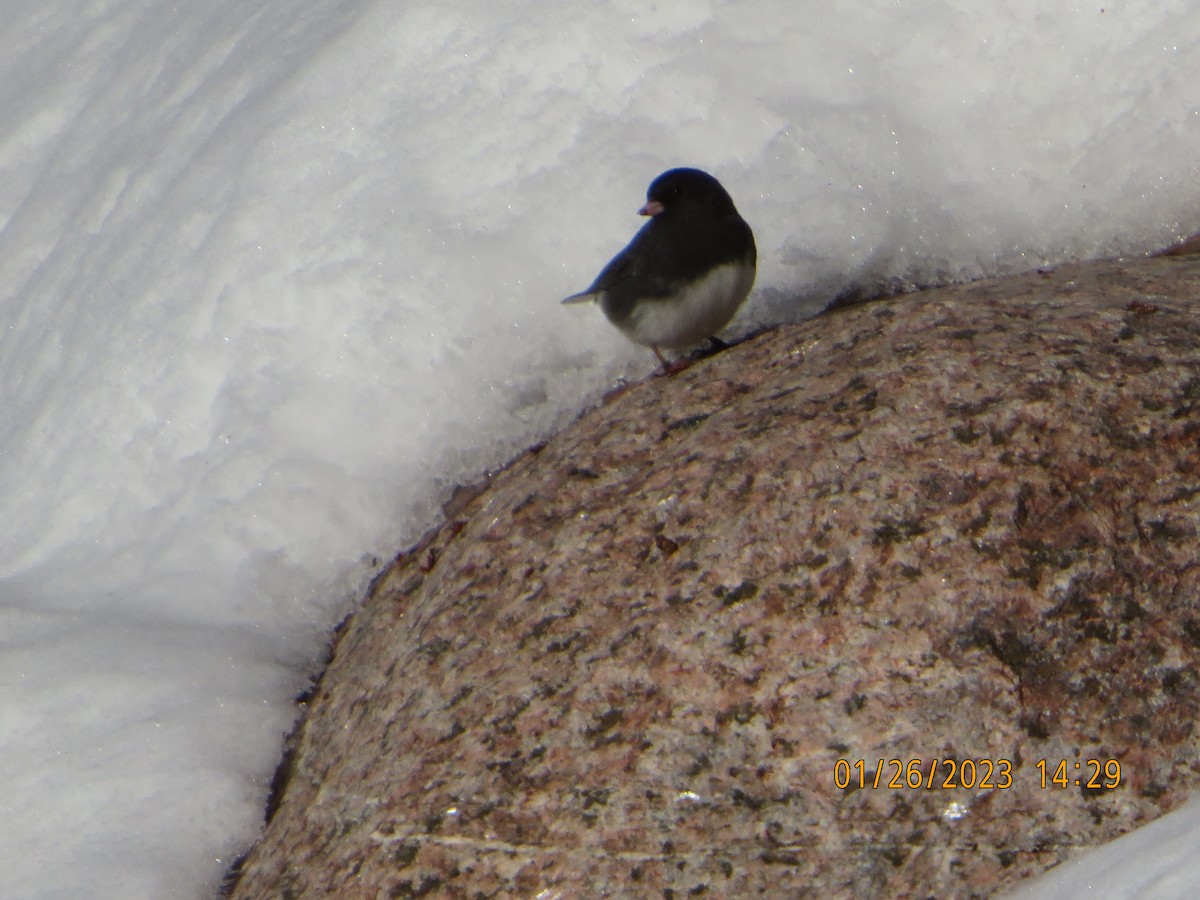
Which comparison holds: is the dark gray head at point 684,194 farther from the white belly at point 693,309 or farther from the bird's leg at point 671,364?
the bird's leg at point 671,364

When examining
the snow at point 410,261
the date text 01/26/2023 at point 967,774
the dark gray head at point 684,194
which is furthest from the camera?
the dark gray head at point 684,194

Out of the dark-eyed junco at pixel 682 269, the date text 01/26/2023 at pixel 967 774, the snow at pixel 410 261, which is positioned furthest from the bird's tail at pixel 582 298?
the date text 01/26/2023 at pixel 967 774

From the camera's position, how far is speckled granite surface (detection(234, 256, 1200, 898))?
7.97 ft

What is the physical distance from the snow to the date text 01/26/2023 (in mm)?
1743

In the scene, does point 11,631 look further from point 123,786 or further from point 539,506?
point 539,506

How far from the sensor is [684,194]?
385 centimetres

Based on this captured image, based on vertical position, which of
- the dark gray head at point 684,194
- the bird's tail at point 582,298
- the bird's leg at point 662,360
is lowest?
the bird's leg at point 662,360

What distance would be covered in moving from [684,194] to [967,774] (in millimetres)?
2122

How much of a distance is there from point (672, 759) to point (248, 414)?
217cm

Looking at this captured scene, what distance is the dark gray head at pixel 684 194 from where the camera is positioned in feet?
12.6

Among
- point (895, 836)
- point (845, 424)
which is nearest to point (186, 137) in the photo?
point (845, 424)

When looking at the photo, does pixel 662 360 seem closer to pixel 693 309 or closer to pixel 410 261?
pixel 693 309

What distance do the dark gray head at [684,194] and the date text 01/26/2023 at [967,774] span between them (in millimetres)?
2023

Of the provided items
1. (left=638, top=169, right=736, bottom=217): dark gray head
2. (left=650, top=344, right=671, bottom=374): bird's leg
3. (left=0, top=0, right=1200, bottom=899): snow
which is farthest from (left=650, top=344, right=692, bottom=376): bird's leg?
(left=638, top=169, right=736, bottom=217): dark gray head
